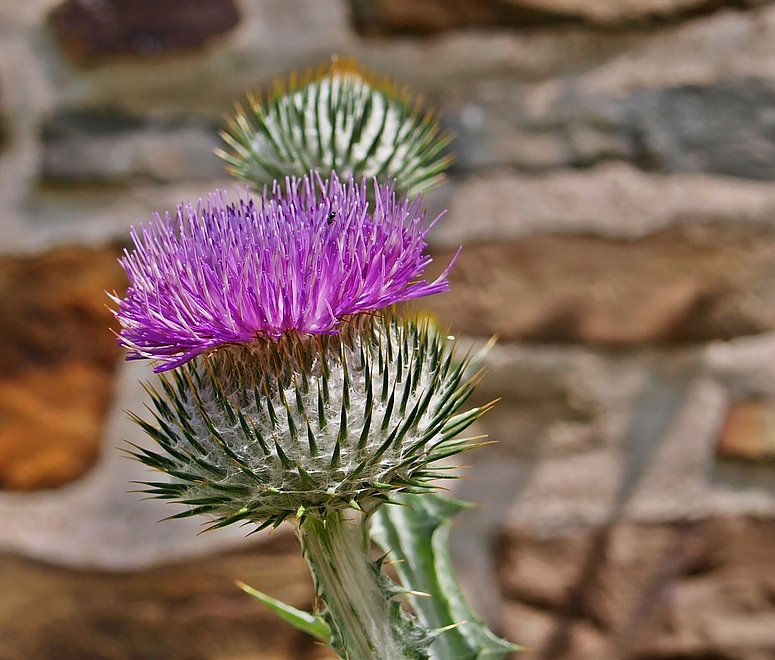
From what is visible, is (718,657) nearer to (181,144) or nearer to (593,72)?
(593,72)

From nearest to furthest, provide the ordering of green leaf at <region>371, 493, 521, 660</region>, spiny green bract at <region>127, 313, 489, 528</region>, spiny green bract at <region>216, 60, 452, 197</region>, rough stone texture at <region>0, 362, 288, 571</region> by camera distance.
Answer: spiny green bract at <region>127, 313, 489, 528</region>, green leaf at <region>371, 493, 521, 660</region>, spiny green bract at <region>216, 60, 452, 197</region>, rough stone texture at <region>0, 362, 288, 571</region>

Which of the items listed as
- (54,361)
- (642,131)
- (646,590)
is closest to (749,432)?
(646,590)

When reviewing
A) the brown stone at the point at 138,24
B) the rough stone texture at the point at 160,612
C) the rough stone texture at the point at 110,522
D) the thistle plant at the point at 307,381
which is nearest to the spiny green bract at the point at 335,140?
the thistle plant at the point at 307,381

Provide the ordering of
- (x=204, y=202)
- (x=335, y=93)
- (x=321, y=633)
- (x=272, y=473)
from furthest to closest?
(x=204, y=202) < (x=335, y=93) < (x=321, y=633) < (x=272, y=473)

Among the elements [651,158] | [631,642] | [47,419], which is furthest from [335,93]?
[631,642]

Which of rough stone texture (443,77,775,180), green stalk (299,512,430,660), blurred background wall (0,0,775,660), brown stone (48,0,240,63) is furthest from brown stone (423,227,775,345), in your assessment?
green stalk (299,512,430,660)

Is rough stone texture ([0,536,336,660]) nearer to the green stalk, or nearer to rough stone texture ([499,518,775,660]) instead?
rough stone texture ([499,518,775,660])

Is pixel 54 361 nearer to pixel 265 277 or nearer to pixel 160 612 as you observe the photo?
pixel 160 612

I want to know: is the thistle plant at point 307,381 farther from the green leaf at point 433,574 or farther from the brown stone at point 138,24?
the brown stone at point 138,24
